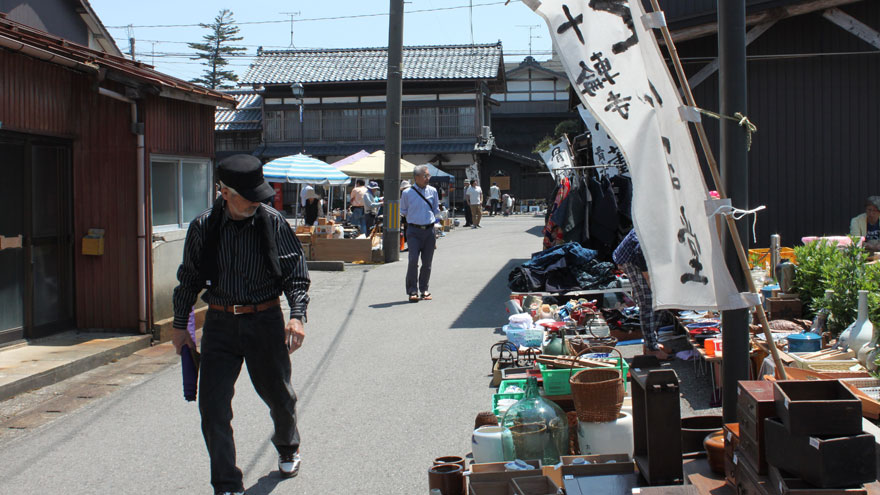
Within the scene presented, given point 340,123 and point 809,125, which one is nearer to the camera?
point 809,125

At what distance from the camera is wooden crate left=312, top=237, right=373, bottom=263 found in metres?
18.4

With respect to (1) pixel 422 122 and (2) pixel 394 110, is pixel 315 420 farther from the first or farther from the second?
(1) pixel 422 122

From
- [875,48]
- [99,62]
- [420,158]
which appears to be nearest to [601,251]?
[875,48]

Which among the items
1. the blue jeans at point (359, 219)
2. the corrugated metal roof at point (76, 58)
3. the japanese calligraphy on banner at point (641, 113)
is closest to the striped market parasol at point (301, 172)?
the blue jeans at point (359, 219)

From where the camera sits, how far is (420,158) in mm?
39094

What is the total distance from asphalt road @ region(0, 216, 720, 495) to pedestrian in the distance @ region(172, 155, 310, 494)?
702mm

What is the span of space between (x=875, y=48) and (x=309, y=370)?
9.48 metres

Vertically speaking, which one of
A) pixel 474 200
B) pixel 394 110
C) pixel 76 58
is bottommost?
pixel 474 200

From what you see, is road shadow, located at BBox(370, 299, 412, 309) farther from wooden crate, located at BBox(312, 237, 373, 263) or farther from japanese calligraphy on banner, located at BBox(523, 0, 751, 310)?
japanese calligraphy on banner, located at BBox(523, 0, 751, 310)

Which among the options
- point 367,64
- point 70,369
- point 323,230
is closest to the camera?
point 70,369

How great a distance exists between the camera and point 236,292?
4.82m

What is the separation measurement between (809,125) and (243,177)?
34.0ft

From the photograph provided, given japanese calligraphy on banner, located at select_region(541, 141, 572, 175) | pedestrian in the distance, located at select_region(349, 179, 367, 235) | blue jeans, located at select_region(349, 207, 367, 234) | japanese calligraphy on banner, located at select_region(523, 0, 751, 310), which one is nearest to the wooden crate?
Answer: blue jeans, located at select_region(349, 207, 367, 234)

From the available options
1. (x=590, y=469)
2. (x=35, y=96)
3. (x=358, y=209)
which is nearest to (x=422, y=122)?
(x=358, y=209)
